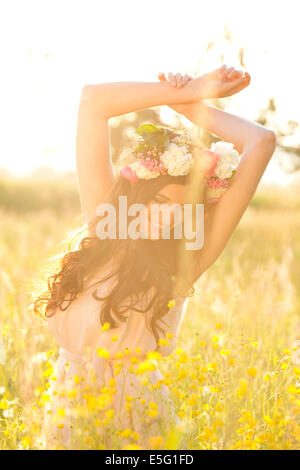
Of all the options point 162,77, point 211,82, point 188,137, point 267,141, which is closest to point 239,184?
point 267,141

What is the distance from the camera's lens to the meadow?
196 cm

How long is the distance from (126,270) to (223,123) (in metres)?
0.77

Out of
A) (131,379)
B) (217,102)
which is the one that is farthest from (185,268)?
(217,102)

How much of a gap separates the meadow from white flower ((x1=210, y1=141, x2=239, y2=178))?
599 millimetres

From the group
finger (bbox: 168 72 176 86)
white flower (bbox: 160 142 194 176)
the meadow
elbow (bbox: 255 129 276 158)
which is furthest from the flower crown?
the meadow

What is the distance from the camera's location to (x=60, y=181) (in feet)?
56.5

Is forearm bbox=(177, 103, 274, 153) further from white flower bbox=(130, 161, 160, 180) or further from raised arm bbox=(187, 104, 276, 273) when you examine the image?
white flower bbox=(130, 161, 160, 180)

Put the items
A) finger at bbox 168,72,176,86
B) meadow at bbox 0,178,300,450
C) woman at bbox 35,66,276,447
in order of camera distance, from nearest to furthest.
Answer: meadow at bbox 0,178,300,450 < woman at bbox 35,66,276,447 < finger at bbox 168,72,176,86

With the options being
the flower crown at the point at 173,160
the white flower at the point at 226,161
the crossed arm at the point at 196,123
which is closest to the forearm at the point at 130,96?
the crossed arm at the point at 196,123

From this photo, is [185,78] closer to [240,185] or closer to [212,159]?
[212,159]

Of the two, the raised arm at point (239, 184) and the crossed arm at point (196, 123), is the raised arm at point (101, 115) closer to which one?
the crossed arm at point (196, 123)

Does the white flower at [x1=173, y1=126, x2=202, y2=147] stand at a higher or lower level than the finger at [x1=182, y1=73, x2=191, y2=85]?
lower

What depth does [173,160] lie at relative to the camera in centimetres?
224

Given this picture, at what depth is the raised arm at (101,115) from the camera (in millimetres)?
2326
